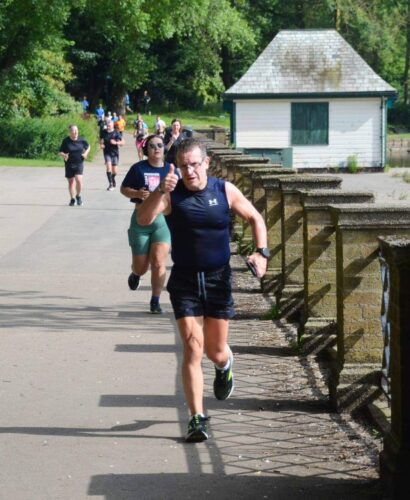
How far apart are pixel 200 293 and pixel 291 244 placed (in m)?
5.01

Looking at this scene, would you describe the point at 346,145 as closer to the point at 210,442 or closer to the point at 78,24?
the point at 78,24

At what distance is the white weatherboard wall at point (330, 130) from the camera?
50.9 metres

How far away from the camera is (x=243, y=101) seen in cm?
5106

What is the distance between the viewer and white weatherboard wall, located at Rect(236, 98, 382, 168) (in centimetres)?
5091

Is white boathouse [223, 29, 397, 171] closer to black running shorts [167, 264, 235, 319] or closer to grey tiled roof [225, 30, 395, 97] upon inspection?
grey tiled roof [225, 30, 395, 97]

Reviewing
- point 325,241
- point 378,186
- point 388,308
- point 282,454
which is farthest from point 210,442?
point 378,186

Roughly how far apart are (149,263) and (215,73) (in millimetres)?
69017

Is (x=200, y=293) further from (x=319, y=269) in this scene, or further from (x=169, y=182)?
(x=319, y=269)

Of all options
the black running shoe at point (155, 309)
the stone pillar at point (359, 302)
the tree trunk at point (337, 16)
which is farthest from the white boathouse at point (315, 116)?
the stone pillar at point (359, 302)

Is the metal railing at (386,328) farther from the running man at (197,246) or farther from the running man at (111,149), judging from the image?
the running man at (111,149)

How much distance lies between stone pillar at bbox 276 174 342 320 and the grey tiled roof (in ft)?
123

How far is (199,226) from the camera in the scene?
319 inches

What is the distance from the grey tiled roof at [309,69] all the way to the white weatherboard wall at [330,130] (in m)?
0.55

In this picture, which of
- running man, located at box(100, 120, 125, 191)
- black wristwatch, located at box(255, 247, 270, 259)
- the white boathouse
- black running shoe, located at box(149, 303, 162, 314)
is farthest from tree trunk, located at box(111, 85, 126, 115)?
black wristwatch, located at box(255, 247, 270, 259)
